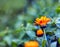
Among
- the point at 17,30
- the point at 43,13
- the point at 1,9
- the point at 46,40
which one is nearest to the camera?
the point at 46,40

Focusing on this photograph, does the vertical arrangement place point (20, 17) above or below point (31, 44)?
above

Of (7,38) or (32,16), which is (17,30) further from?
(32,16)

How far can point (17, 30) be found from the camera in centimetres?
124

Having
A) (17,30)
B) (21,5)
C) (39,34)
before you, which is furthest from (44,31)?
(21,5)

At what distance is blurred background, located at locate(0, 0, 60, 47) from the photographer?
3.99ft

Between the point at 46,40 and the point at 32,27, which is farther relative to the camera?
the point at 32,27

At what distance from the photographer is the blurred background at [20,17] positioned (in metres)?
1.22

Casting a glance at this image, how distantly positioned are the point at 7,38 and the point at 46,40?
0.25 metres

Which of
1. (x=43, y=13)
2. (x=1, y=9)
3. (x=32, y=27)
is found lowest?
(x=32, y=27)

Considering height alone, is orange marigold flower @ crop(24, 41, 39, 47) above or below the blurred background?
below

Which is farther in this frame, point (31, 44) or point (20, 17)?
point (20, 17)

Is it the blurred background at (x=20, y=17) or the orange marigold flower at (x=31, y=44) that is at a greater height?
the blurred background at (x=20, y=17)

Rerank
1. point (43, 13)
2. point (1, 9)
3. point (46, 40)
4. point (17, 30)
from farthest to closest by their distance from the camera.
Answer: point (1, 9) → point (43, 13) → point (17, 30) → point (46, 40)

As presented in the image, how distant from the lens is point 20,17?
149 cm
